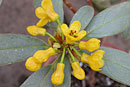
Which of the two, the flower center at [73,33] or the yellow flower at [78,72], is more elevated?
the flower center at [73,33]

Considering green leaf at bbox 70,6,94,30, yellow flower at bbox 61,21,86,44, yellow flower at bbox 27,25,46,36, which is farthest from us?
green leaf at bbox 70,6,94,30

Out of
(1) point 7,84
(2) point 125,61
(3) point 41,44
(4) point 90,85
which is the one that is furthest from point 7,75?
(2) point 125,61

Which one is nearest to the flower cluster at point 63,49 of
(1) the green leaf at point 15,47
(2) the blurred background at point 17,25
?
(1) the green leaf at point 15,47

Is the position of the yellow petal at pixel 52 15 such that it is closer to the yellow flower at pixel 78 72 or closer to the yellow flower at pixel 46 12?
the yellow flower at pixel 46 12

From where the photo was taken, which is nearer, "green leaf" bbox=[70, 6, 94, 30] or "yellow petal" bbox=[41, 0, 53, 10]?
"yellow petal" bbox=[41, 0, 53, 10]

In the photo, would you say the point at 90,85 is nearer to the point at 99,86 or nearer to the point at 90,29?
the point at 99,86

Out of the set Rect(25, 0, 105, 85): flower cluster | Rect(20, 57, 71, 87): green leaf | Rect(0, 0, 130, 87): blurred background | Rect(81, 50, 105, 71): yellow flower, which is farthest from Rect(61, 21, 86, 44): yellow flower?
Rect(0, 0, 130, 87): blurred background

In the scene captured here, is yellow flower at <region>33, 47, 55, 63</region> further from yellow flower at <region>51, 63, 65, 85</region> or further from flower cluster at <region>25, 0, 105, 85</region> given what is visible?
yellow flower at <region>51, 63, 65, 85</region>

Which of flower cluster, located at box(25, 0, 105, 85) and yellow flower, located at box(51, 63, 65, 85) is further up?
flower cluster, located at box(25, 0, 105, 85)
